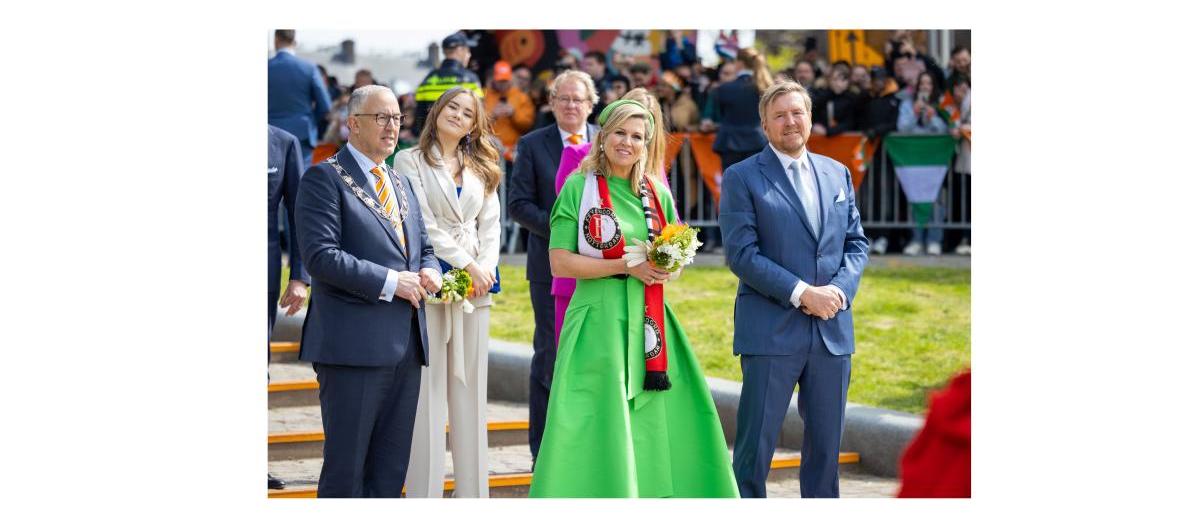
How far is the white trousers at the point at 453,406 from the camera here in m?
6.78

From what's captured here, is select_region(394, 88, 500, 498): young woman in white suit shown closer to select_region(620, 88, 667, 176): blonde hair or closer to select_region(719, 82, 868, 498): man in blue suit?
select_region(620, 88, 667, 176): blonde hair

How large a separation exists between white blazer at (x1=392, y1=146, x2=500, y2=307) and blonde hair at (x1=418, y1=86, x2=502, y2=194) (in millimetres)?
29

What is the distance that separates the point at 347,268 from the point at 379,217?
0.27 m

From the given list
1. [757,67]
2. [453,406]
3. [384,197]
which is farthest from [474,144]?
[757,67]

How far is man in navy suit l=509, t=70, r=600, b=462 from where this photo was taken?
7480mm

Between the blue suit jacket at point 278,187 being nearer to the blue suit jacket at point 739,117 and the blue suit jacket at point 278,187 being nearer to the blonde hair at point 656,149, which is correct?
the blonde hair at point 656,149

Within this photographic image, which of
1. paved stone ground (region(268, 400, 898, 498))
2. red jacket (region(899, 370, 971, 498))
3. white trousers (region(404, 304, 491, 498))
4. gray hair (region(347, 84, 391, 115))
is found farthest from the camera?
paved stone ground (region(268, 400, 898, 498))

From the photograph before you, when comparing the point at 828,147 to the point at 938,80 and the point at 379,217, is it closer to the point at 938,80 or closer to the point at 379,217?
the point at 938,80

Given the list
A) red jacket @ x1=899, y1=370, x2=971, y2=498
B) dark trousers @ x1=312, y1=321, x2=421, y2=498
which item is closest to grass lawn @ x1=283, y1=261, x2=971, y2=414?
dark trousers @ x1=312, y1=321, x2=421, y2=498

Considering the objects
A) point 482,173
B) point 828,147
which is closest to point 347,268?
point 482,173

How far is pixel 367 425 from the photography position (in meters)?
6.22

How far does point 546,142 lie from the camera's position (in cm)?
757

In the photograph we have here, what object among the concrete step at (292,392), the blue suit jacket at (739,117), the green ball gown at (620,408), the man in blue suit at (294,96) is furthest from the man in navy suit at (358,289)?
the blue suit jacket at (739,117)

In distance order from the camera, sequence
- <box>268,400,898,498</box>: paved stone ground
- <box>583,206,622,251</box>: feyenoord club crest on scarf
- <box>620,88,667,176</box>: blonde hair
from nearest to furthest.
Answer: <box>583,206,622,251</box>: feyenoord club crest on scarf
<box>620,88,667,176</box>: blonde hair
<box>268,400,898,498</box>: paved stone ground
